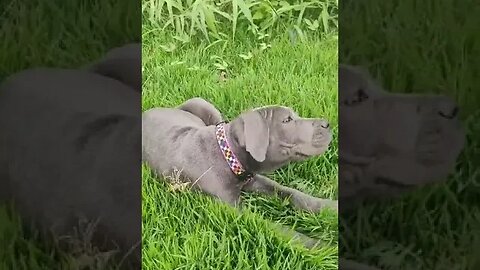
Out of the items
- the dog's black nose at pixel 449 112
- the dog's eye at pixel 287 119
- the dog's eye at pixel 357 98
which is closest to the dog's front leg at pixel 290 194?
the dog's eye at pixel 287 119

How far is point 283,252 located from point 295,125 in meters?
0.37

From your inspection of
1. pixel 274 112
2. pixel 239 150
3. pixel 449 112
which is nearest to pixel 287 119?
pixel 274 112

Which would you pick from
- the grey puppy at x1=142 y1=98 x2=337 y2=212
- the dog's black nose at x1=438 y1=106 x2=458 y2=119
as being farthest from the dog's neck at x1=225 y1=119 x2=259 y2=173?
the dog's black nose at x1=438 y1=106 x2=458 y2=119

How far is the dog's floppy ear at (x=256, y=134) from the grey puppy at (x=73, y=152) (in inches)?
12.6

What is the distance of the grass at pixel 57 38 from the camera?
212 cm

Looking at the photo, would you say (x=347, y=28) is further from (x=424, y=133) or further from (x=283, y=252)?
(x=283, y=252)

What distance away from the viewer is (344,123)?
212cm

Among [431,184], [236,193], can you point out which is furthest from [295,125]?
[431,184]

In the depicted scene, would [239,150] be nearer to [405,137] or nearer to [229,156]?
[229,156]

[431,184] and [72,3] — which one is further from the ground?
[72,3]

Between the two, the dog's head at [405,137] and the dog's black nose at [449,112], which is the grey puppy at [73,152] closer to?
the dog's head at [405,137]

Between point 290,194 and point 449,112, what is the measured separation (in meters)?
0.54

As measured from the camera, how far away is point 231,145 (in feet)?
6.98

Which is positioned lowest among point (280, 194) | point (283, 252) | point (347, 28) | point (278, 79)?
point (283, 252)
